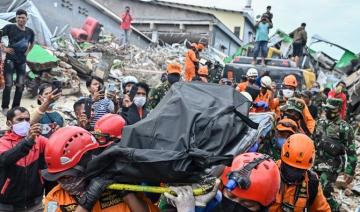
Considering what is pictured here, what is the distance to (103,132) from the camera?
121 inches

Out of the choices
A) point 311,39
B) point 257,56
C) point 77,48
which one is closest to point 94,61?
point 77,48

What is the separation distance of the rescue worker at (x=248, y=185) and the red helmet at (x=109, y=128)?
1.02m

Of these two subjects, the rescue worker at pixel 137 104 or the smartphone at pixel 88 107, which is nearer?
the rescue worker at pixel 137 104

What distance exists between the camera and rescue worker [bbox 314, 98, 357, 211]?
19.1 feet

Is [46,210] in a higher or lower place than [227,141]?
lower

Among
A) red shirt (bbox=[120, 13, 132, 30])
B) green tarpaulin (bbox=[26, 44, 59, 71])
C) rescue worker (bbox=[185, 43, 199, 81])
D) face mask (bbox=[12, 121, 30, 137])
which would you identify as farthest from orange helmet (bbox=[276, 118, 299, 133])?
red shirt (bbox=[120, 13, 132, 30])

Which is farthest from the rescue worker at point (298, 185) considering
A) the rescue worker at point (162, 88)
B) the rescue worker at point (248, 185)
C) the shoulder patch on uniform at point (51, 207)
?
the rescue worker at point (162, 88)

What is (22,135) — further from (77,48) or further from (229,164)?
(77,48)

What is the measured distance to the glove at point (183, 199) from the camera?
2.03 metres

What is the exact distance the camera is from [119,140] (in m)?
3.01

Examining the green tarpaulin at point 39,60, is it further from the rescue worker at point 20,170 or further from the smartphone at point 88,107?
the rescue worker at point 20,170

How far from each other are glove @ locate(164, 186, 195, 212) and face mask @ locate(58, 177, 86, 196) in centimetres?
60

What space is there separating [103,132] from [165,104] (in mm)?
717

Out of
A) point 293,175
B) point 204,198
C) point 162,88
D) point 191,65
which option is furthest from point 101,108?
point 191,65
